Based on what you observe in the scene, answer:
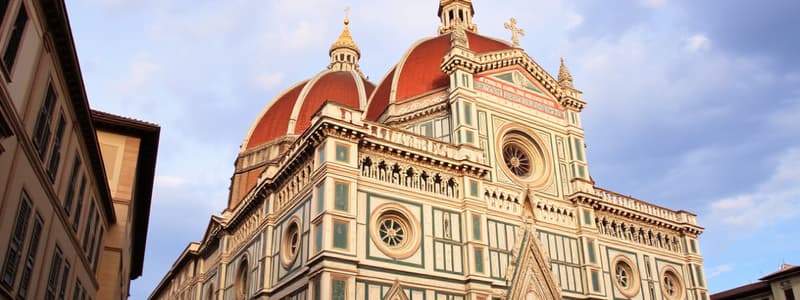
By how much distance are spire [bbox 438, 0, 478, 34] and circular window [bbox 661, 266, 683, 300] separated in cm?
2401

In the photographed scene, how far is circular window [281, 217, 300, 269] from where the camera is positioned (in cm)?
2880

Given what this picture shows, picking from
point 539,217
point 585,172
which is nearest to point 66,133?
point 539,217

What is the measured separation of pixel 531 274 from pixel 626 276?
27.5 feet

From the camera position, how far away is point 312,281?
25188 millimetres

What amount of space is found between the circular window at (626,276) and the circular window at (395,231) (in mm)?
13537

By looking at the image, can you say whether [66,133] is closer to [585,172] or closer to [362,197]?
[362,197]

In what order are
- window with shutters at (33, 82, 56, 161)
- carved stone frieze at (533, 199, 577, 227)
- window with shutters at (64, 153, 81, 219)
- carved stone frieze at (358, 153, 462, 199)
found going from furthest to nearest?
carved stone frieze at (533, 199, 577, 227), carved stone frieze at (358, 153, 462, 199), window with shutters at (64, 153, 81, 219), window with shutters at (33, 82, 56, 161)

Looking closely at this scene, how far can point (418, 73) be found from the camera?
4000cm

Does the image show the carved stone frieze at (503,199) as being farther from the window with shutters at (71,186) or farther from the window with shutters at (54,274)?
the window with shutters at (54,274)

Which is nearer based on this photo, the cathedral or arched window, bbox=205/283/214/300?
the cathedral

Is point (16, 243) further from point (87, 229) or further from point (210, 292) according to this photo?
point (210, 292)

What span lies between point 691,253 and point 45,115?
3663cm

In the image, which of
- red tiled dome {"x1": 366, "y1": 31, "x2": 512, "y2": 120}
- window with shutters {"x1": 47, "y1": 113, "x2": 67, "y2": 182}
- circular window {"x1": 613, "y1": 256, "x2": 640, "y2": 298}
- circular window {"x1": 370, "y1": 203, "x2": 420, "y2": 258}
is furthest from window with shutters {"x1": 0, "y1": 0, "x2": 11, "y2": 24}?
circular window {"x1": 613, "y1": 256, "x2": 640, "y2": 298}

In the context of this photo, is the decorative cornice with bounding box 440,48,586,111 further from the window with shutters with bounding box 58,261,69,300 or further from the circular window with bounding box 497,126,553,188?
the window with shutters with bounding box 58,261,69,300
